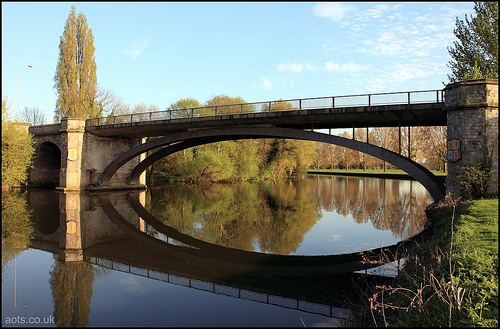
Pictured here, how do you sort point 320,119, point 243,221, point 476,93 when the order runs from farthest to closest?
point 320,119
point 243,221
point 476,93

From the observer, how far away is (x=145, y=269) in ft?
26.2

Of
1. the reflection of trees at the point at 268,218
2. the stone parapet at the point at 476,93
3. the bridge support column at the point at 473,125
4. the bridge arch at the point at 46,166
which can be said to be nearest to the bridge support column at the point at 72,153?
the bridge arch at the point at 46,166

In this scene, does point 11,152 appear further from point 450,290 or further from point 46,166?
point 450,290

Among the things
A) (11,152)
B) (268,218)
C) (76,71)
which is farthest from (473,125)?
(76,71)

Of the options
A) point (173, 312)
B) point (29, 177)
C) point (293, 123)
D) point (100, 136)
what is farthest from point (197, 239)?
point (29, 177)

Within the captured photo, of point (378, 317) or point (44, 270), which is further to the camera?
point (44, 270)

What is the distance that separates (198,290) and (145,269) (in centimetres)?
184

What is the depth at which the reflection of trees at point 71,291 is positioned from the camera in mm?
5453

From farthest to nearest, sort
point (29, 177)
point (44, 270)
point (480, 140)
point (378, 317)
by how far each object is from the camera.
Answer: point (29, 177)
point (480, 140)
point (44, 270)
point (378, 317)

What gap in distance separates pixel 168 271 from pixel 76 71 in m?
29.4

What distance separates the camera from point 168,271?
7.98 meters

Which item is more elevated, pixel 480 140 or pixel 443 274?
pixel 480 140

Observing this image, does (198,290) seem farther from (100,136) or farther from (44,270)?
(100,136)

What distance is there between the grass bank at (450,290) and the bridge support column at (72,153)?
2516 cm
